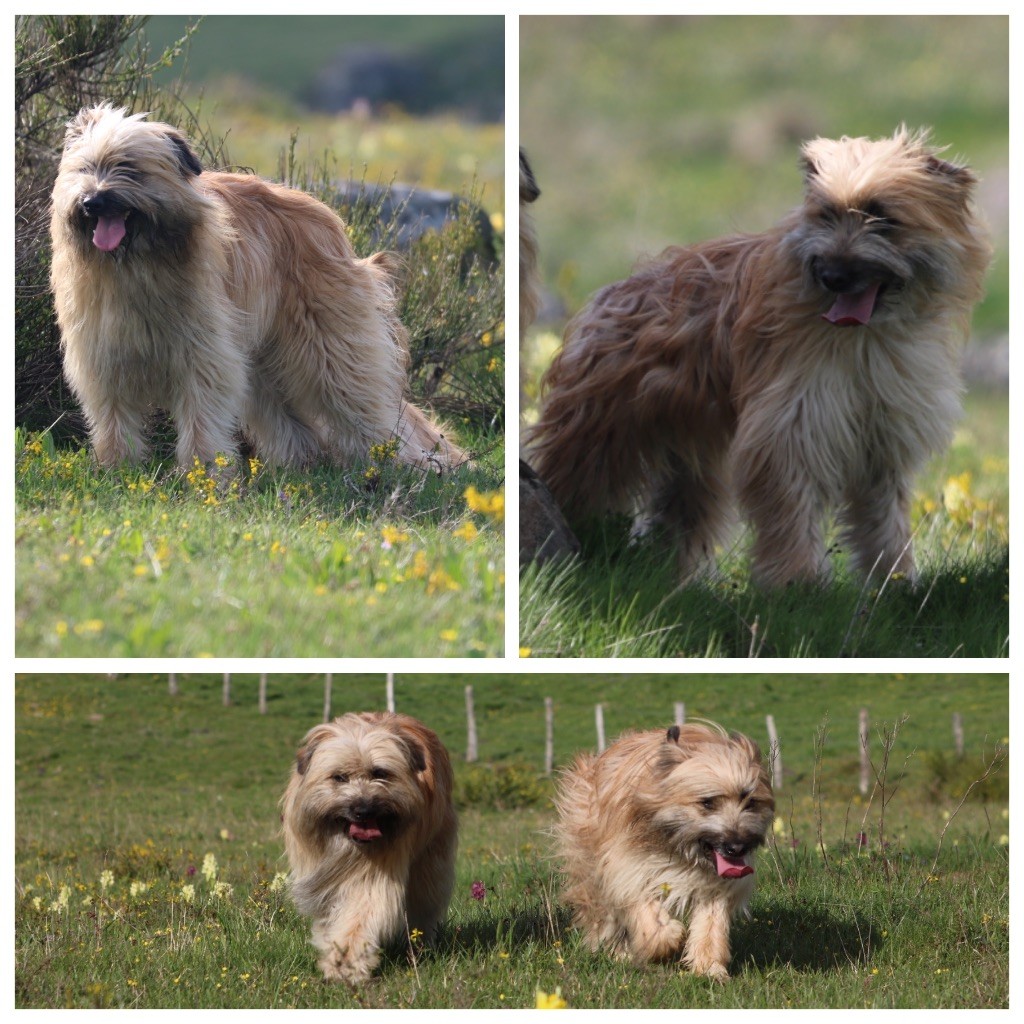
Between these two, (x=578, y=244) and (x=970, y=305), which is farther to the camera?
(x=578, y=244)

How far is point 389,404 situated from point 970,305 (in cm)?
247

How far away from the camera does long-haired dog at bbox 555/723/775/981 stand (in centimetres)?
468

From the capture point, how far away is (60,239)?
17.9 feet

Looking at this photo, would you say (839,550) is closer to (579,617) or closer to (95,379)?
(579,617)

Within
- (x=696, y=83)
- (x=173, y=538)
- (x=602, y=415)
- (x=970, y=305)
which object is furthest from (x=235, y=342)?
(x=696, y=83)

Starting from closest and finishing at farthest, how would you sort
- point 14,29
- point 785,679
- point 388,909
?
point 388,909
point 14,29
point 785,679

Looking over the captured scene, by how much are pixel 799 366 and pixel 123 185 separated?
110 inches

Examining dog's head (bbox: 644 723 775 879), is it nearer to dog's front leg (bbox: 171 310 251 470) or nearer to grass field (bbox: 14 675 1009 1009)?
grass field (bbox: 14 675 1009 1009)

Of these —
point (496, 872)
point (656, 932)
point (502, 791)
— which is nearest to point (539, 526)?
point (656, 932)

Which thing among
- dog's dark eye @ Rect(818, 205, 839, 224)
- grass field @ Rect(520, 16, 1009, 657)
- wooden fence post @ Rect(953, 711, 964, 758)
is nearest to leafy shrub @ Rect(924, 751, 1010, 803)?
wooden fence post @ Rect(953, 711, 964, 758)

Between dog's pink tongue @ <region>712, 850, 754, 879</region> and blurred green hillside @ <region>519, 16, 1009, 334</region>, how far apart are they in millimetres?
7408

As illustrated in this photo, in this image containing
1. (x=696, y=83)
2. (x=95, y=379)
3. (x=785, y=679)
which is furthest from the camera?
(x=696, y=83)

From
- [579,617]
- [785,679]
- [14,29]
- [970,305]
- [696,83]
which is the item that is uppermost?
[696,83]

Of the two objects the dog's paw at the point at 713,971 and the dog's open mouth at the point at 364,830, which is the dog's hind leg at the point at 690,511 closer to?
the dog's paw at the point at 713,971
